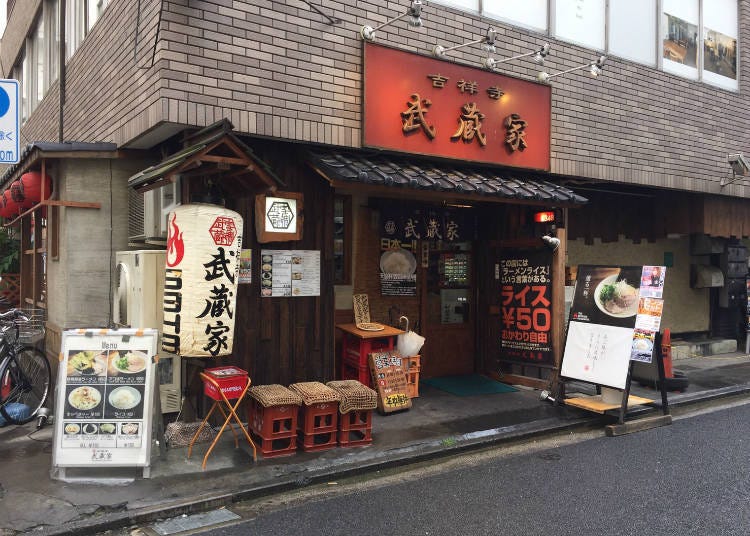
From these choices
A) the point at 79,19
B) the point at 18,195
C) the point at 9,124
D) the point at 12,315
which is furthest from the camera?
the point at 79,19

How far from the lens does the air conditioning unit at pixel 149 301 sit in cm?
677

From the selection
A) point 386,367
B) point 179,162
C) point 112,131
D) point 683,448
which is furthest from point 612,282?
point 112,131

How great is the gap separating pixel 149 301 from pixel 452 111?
502cm

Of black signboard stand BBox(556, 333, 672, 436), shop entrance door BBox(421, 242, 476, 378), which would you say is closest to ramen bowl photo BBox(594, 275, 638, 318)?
black signboard stand BBox(556, 333, 672, 436)

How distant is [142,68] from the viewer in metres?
6.86

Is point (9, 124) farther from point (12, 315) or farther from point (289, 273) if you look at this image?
point (12, 315)

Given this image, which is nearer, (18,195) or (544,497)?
(544,497)

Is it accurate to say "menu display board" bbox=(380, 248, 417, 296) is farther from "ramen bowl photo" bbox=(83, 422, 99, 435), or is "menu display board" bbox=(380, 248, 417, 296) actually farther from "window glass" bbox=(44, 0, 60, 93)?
"window glass" bbox=(44, 0, 60, 93)

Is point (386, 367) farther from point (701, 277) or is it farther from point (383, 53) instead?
point (701, 277)

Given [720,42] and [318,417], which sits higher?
[720,42]

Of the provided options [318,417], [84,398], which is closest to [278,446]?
[318,417]

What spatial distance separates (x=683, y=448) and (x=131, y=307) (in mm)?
6997

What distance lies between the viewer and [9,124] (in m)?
5.40

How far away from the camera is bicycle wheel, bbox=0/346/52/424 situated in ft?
24.0
